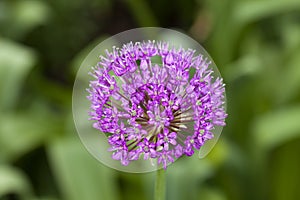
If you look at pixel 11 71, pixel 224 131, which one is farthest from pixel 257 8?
pixel 11 71

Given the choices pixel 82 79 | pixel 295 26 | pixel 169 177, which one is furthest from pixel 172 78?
pixel 295 26

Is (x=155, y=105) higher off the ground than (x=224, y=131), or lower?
lower

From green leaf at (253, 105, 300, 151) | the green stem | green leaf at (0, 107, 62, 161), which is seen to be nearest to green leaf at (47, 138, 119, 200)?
green leaf at (0, 107, 62, 161)

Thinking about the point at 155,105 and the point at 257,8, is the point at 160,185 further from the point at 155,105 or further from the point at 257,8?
the point at 257,8

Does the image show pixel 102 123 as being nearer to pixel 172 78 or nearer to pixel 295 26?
pixel 172 78

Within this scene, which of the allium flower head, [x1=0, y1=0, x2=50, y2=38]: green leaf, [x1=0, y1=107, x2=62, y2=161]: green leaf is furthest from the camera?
[x1=0, y1=0, x2=50, y2=38]: green leaf

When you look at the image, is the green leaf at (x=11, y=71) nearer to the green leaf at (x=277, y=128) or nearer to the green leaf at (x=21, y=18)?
the green leaf at (x=21, y=18)

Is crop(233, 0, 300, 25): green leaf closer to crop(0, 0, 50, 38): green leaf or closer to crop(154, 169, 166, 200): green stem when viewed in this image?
crop(0, 0, 50, 38): green leaf

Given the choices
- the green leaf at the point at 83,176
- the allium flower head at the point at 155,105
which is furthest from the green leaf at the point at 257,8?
the allium flower head at the point at 155,105
